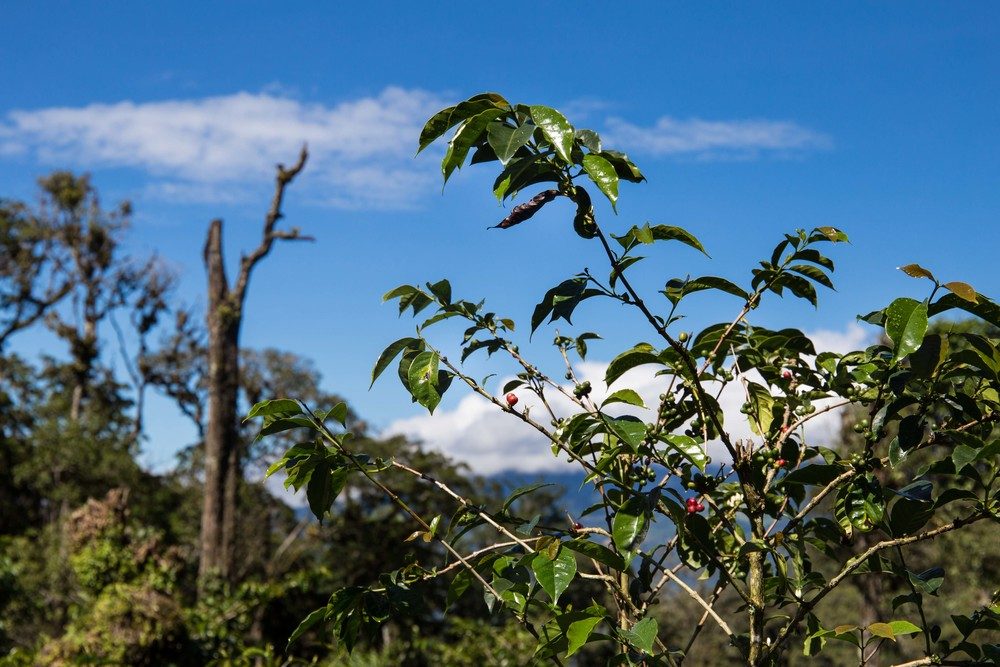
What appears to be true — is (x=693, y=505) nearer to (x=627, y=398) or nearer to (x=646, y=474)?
(x=646, y=474)

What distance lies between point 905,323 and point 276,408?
0.84 meters

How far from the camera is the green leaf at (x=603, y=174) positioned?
0.97 meters

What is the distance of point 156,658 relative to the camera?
4.79m

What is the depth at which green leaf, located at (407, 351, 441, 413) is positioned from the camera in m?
1.25

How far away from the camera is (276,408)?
1.27 metres

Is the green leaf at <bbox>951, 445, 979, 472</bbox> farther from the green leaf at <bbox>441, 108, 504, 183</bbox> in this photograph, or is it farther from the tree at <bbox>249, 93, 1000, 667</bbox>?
the green leaf at <bbox>441, 108, 504, 183</bbox>

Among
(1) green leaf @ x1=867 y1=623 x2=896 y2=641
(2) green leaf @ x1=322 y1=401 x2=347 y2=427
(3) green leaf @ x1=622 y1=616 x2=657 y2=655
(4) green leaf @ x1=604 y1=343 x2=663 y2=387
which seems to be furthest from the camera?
(4) green leaf @ x1=604 y1=343 x2=663 y2=387

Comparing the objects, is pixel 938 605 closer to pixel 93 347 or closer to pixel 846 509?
pixel 846 509

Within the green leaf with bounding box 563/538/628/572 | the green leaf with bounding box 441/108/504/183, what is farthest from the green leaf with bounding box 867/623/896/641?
the green leaf with bounding box 441/108/504/183

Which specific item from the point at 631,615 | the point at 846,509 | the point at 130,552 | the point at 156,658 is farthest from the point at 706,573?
the point at 130,552

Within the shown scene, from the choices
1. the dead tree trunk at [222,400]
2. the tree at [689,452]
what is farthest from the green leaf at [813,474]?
the dead tree trunk at [222,400]

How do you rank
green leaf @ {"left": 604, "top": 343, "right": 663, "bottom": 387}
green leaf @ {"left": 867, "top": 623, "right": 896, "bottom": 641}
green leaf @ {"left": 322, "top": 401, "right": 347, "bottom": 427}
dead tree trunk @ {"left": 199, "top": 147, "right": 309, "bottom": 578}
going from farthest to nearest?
dead tree trunk @ {"left": 199, "top": 147, "right": 309, "bottom": 578}
green leaf @ {"left": 604, "top": 343, "right": 663, "bottom": 387}
green leaf @ {"left": 322, "top": 401, "right": 347, "bottom": 427}
green leaf @ {"left": 867, "top": 623, "right": 896, "bottom": 641}

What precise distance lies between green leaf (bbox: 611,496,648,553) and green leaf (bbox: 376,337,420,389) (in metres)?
0.39

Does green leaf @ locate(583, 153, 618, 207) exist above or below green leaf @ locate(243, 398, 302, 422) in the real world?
above
